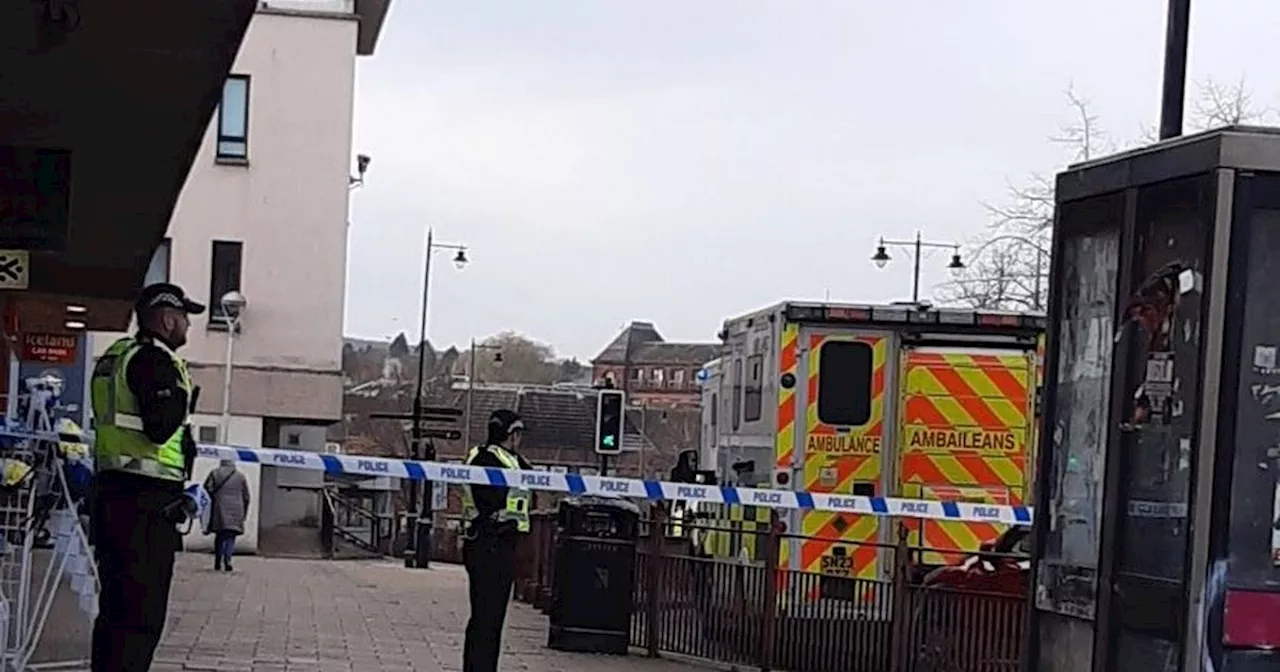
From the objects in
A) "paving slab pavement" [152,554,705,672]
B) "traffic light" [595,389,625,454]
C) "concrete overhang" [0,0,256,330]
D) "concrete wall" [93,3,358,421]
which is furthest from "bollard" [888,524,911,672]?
"concrete wall" [93,3,358,421]

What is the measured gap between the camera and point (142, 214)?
13.3m

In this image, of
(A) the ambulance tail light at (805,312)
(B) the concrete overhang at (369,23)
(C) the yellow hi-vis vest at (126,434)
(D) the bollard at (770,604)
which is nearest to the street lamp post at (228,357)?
(B) the concrete overhang at (369,23)

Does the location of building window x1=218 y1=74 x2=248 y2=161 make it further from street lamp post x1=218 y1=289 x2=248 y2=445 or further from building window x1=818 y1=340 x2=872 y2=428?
building window x1=818 y1=340 x2=872 y2=428

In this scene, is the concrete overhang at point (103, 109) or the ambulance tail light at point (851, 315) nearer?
the concrete overhang at point (103, 109)

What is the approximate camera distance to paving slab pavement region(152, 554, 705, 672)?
14.3 meters

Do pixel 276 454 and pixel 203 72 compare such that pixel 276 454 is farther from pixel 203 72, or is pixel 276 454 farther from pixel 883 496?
pixel 203 72

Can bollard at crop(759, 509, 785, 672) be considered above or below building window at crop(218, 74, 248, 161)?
below

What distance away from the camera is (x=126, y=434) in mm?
8539

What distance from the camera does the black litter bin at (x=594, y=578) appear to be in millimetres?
15594

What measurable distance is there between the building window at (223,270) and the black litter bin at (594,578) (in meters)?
22.4

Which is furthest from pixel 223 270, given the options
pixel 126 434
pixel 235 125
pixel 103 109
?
pixel 126 434

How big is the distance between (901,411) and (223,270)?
22.8 m

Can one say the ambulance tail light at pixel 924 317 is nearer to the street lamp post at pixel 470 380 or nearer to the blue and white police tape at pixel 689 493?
the blue and white police tape at pixel 689 493

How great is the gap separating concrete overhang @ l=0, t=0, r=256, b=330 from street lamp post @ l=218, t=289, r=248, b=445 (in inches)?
861
